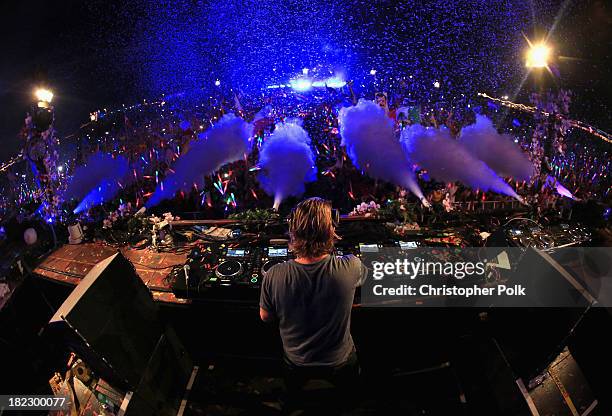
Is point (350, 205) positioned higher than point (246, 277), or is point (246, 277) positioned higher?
point (350, 205)

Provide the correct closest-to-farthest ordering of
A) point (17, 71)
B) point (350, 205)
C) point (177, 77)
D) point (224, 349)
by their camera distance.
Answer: point (224, 349)
point (350, 205)
point (17, 71)
point (177, 77)

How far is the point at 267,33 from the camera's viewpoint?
7.63 m

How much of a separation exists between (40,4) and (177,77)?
283 cm

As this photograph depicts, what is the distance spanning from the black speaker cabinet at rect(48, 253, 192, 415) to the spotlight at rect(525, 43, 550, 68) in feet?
26.8

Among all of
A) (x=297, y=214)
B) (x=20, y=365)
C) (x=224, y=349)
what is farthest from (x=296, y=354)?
(x=20, y=365)

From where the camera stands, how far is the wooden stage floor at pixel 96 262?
238 cm

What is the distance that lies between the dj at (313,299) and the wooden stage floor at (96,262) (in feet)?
3.68

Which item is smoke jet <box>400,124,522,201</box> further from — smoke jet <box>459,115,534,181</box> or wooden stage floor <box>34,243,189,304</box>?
wooden stage floor <box>34,243,189,304</box>

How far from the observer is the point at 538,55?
6.55 m

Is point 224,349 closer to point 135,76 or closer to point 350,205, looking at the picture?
point 350,205

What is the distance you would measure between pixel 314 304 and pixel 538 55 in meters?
7.80

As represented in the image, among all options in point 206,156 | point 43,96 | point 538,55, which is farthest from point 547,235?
point 538,55

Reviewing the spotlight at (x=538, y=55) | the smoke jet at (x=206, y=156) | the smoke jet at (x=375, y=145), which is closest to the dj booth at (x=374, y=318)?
the smoke jet at (x=375, y=145)

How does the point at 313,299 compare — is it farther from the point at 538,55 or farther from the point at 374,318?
the point at 538,55
